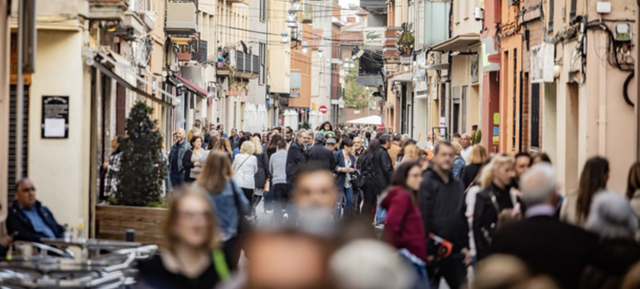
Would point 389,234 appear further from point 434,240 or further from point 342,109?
point 342,109

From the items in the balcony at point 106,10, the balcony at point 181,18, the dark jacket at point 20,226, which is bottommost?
the dark jacket at point 20,226

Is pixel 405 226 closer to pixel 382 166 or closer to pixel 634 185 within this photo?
pixel 634 185

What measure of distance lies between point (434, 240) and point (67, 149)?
6.37 metres

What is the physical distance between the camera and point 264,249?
387cm

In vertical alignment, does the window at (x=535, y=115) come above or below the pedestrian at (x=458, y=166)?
above

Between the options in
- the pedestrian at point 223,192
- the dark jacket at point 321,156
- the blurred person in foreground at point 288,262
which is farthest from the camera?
the dark jacket at point 321,156

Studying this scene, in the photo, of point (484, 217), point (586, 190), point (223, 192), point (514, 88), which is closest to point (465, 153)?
point (514, 88)

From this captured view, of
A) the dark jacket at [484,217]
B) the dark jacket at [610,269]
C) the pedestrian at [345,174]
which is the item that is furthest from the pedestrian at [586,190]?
the pedestrian at [345,174]

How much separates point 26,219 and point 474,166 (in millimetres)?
5207

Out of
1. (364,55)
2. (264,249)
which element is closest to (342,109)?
(364,55)

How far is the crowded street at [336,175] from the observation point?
621 centimetres

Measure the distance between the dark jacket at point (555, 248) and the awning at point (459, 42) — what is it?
851 inches

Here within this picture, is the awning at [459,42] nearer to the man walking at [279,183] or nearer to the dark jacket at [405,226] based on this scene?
the man walking at [279,183]

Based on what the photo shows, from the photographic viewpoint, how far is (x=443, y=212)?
10.8 meters
